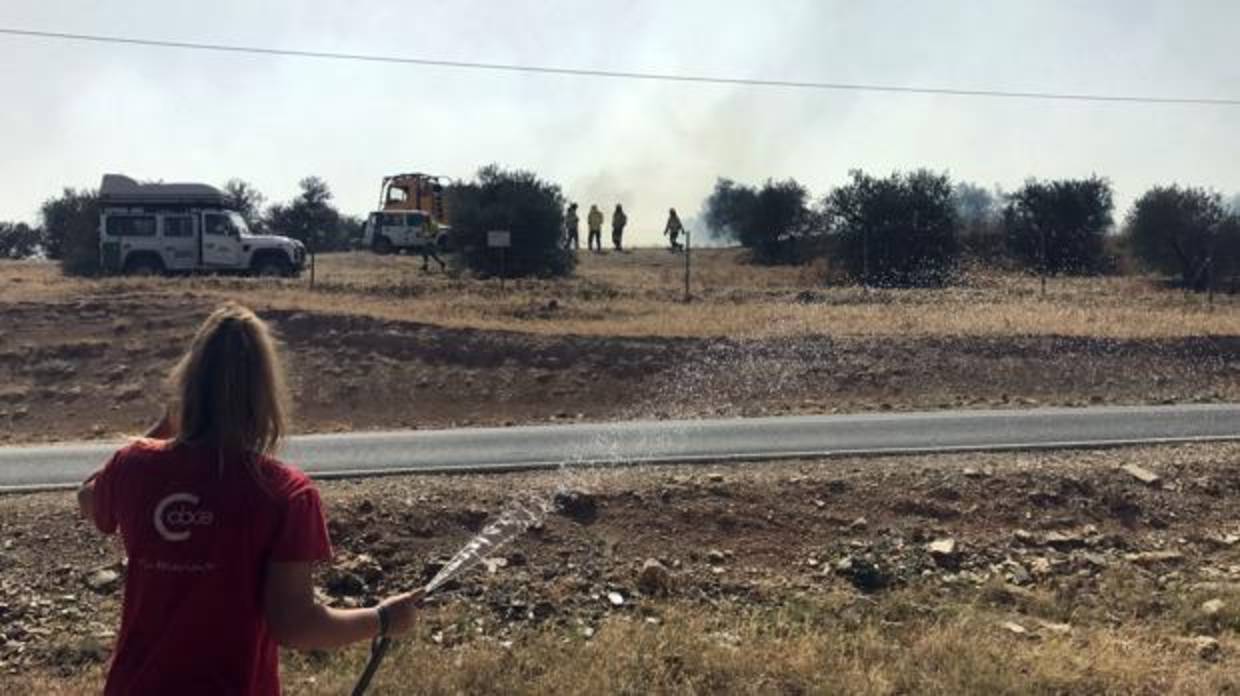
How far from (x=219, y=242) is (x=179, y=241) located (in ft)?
3.36

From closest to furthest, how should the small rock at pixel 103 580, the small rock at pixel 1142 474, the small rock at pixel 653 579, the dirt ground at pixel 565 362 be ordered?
the small rock at pixel 103 580 → the small rock at pixel 653 579 → the small rock at pixel 1142 474 → the dirt ground at pixel 565 362

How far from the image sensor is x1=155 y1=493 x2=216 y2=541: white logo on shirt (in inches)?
102

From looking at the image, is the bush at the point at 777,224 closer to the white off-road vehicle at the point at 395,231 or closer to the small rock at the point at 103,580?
the white off-road vehicle at the point at 395,231

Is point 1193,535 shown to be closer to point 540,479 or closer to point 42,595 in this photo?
point 540,479

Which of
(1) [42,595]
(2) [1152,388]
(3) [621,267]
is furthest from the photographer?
(3) [621,267]

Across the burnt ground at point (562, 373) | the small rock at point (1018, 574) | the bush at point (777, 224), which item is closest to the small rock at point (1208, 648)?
the small rock at point (1018, 574)

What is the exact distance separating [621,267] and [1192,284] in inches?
662

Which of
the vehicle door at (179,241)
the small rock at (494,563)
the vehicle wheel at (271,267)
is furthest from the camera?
the vehicle wheel at (271,267)

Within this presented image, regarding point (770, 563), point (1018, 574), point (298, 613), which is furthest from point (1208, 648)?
point (298, 613)

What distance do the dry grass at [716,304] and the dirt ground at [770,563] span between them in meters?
9.95

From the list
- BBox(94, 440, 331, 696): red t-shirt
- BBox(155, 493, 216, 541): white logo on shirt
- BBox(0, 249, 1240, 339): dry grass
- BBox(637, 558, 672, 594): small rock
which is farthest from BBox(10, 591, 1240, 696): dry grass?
BBox(0, 249, 1240, 339): dry grass

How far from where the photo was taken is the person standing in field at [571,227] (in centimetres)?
3716

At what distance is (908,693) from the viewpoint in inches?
202

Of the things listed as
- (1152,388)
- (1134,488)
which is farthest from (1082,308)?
(1134,488)
